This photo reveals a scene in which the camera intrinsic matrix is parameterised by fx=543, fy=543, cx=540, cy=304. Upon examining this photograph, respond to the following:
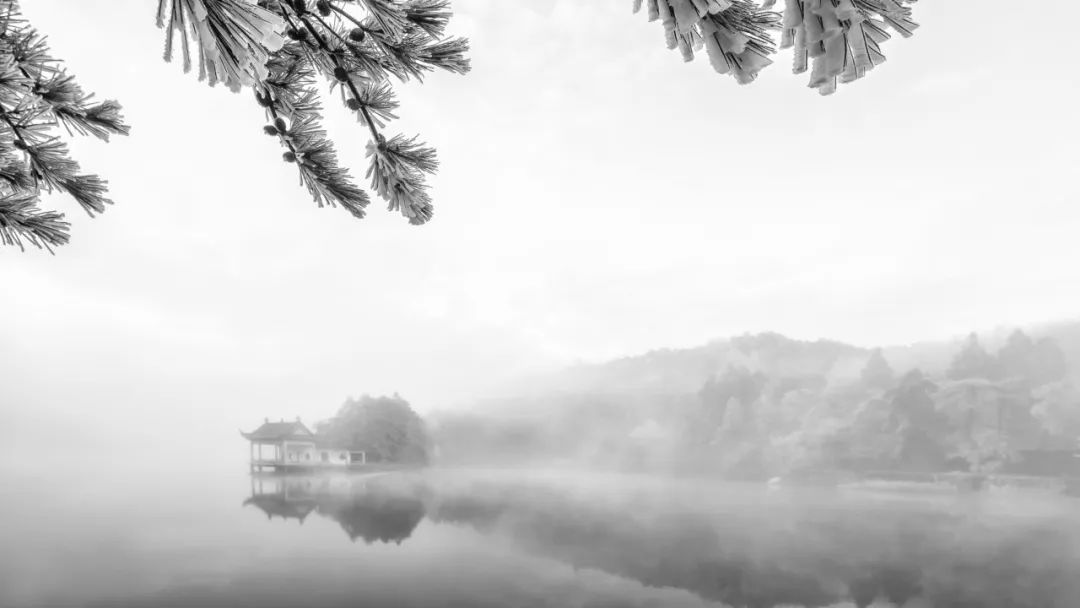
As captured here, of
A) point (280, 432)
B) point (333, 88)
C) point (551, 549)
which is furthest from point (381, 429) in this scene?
point (333, 88)

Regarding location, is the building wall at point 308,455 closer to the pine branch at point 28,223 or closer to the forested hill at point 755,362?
the forested hill at point 755,362

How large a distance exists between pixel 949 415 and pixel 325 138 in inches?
484

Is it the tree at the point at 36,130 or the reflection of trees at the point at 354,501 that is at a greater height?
the tree at the point at 36,130

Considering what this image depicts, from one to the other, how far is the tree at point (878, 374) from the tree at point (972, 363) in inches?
39.3

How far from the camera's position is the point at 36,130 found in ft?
3.20

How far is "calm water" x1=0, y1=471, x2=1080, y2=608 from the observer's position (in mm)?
8109

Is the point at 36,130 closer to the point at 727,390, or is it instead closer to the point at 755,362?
the point at 727,390

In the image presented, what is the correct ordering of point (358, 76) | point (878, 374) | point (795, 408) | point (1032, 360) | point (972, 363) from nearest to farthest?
point (358, 76)
point (1032, 360)
point (972, 363)
point (878, 374)
point (795, 408)

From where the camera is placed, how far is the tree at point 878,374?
426 inches

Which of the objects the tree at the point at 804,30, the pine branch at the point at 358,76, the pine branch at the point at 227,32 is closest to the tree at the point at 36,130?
the pine branch at the point at 358,76

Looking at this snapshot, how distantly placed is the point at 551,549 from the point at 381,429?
5.00m

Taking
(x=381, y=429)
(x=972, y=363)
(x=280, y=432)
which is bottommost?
(x=381, y=429)

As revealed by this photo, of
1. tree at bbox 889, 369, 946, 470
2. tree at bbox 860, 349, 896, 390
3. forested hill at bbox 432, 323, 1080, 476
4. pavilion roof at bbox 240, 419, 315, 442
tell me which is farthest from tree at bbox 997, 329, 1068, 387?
pavilion roof at bbox 240, 419, 315, 442

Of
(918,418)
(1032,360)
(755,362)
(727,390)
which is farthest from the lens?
(755,362)
